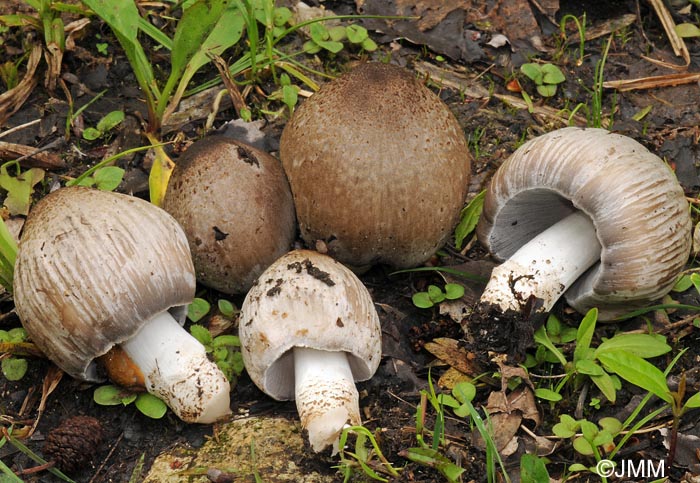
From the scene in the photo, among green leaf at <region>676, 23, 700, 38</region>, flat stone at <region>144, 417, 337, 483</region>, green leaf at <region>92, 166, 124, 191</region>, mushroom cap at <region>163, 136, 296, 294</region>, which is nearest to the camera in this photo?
flat stone at <region>144, 417, 337, 483</region>

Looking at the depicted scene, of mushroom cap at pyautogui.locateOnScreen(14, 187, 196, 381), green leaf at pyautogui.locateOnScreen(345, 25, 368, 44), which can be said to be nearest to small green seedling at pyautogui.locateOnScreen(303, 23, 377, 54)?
green leaf at pyautogui.locateOnScreen(345, 25, 368, 44)

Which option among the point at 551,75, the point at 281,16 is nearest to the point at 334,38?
the point at 281,16

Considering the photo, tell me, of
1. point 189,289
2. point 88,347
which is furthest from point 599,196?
point 88,347

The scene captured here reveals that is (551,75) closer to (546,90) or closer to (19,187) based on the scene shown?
(546,90)

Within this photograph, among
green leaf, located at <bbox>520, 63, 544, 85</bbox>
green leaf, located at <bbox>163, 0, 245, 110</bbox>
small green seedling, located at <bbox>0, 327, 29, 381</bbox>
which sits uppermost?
green leaf, located at <bbox>163, 0, 245, 110</bbox>

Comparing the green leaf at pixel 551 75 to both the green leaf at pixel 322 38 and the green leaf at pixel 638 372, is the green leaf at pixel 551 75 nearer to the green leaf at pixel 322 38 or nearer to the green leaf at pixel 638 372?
the green leaf at pixel 322 38

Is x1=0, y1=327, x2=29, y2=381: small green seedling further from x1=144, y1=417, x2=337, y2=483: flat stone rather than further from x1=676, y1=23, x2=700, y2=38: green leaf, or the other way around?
x1=676, y1=23, x2=700, y2=38: green leaf

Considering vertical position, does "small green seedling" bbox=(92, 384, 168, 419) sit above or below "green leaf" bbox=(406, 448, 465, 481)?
above

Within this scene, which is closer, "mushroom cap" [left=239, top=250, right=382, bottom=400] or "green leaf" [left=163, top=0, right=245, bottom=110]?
"mushroom cap" [left=239, top=250, right=382, bottom=400]
